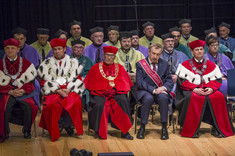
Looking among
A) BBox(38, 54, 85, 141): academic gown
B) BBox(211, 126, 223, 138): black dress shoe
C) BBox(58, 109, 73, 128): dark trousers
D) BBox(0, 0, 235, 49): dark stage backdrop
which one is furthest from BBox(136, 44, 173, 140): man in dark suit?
BBox(0, 0, 235, 49): dark stage backdrop

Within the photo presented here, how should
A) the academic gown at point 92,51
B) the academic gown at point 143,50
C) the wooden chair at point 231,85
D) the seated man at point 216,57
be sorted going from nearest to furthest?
the wooden chair at point 231,85
the seated man at point 216,57
the academic gown at point 92,51
the academic gown at point 143,50

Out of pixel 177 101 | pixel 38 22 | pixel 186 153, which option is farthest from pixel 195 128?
pixel 38 22

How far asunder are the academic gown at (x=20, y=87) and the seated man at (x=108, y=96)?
2.59 ft

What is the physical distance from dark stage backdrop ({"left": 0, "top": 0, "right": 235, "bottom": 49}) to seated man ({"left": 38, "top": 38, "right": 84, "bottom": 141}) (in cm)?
312

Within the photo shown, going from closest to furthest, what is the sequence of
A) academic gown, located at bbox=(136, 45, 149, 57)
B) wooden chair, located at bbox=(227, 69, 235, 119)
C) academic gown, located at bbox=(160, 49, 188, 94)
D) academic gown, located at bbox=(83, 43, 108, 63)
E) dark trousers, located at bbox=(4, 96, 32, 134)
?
dark trousers, located at bbox=(4, 96, 32, 134) → wooden chair, located at bbox=(227, 69, 235, 119) → academic gown, located at bbox=(160, 49, 188, 94) → academic gown, located at bbox=(83, 43, 108, 63) → academic gown, located at bbox=(136, 45, 149, 57)

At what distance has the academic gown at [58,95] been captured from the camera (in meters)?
6.39

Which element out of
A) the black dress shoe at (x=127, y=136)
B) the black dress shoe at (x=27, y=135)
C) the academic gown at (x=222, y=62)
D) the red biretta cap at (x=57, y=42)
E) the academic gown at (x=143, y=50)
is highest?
the red biretta cap at (x=57, y=42)

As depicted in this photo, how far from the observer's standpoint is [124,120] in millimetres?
6500

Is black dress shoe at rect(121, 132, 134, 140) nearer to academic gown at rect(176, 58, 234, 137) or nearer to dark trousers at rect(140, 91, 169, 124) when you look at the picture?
dark trousers at rect(140, 91, 169, 124)

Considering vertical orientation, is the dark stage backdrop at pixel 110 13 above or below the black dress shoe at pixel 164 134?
above

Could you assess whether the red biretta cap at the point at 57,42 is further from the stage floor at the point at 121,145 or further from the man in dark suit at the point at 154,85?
the stage floor at the point at 121,145

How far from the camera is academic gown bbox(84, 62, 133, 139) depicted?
648 centimetres

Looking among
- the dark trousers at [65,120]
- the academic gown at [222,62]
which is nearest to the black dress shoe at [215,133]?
the academic gown at [222,62]

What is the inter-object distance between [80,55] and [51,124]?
1.68 m
